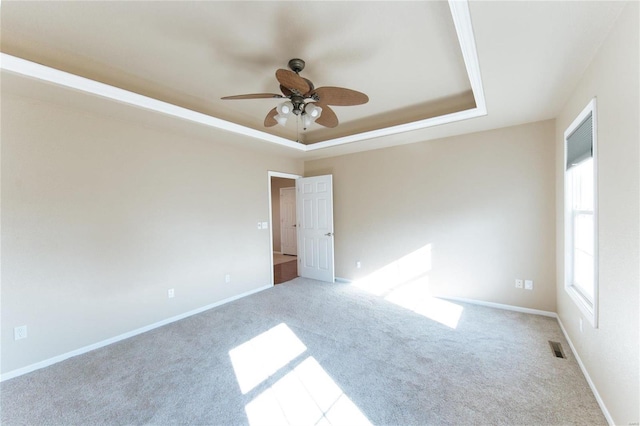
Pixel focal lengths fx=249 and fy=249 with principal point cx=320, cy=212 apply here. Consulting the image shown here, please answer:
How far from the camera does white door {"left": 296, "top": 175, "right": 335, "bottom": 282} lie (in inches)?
195

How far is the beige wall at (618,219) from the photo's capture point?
1.34 m

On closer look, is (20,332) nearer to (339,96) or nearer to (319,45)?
(339,96)

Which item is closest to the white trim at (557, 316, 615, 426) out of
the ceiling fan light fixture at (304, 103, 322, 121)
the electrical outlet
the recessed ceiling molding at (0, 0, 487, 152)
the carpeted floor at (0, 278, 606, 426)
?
the carpeted floor at (0, 278, 606, 426)

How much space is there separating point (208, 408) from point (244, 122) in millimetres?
3434

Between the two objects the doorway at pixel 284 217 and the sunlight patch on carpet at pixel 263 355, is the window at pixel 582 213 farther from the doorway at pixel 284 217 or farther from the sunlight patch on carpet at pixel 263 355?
the doorway at pixel 284 217

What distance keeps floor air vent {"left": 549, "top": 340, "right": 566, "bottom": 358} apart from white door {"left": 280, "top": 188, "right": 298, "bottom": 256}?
6185 millimetres

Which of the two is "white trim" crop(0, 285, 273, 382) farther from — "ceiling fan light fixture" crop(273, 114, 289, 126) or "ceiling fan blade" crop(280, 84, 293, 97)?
"ceiling fan blade" crop(280, 84, 293, 97)

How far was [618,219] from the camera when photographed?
1529mm

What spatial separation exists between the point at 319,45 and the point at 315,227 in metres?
3.50

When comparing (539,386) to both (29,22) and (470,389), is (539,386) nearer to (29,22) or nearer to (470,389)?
(470,389)

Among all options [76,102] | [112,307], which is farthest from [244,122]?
[112,307]

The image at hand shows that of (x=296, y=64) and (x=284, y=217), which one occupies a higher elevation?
(x=296, y=64)

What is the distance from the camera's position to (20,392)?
205 cm

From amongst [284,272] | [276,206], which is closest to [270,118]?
[284,272]
